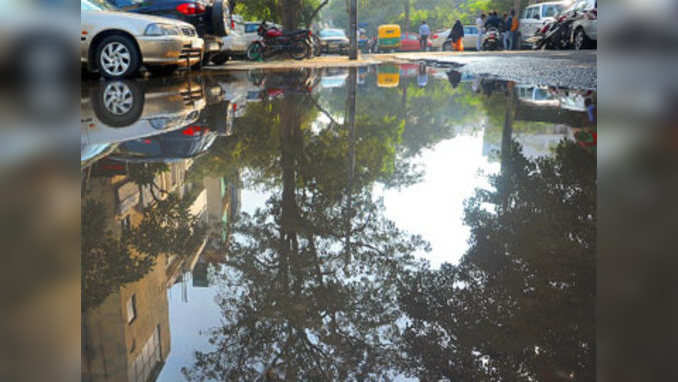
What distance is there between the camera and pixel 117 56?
10.4m

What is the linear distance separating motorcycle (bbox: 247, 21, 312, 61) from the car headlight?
33.0ft

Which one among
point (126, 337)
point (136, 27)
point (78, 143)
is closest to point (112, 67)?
point (136, 27)

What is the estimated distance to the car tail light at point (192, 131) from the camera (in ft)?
18.3

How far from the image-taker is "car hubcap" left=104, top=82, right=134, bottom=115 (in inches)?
275

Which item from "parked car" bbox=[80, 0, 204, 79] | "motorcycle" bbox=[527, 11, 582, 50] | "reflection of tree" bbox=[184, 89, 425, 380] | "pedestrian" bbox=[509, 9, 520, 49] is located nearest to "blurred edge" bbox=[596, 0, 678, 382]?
"reflection of tree" bbox=[184, 89, 425, 380]

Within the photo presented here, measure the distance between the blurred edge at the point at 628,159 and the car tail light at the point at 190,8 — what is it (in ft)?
44.7

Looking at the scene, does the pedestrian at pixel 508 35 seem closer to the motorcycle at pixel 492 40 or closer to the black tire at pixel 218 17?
the motorcycle at pixel 492 40

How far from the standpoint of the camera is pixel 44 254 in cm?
137

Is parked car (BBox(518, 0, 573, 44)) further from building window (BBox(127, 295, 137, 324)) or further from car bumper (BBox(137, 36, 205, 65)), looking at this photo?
building window (BBox(127, 295, 137, 324))

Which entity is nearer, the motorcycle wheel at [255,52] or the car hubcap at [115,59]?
the car hubcap at [115,59]

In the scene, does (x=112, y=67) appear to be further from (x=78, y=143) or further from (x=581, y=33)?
(x=581, y=33)

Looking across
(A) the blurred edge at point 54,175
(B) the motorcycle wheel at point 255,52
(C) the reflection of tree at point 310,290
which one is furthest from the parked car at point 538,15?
(A) the blurred edge at point 54,175

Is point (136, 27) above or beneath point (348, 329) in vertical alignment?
above

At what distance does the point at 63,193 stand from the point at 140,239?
5.65 feet
